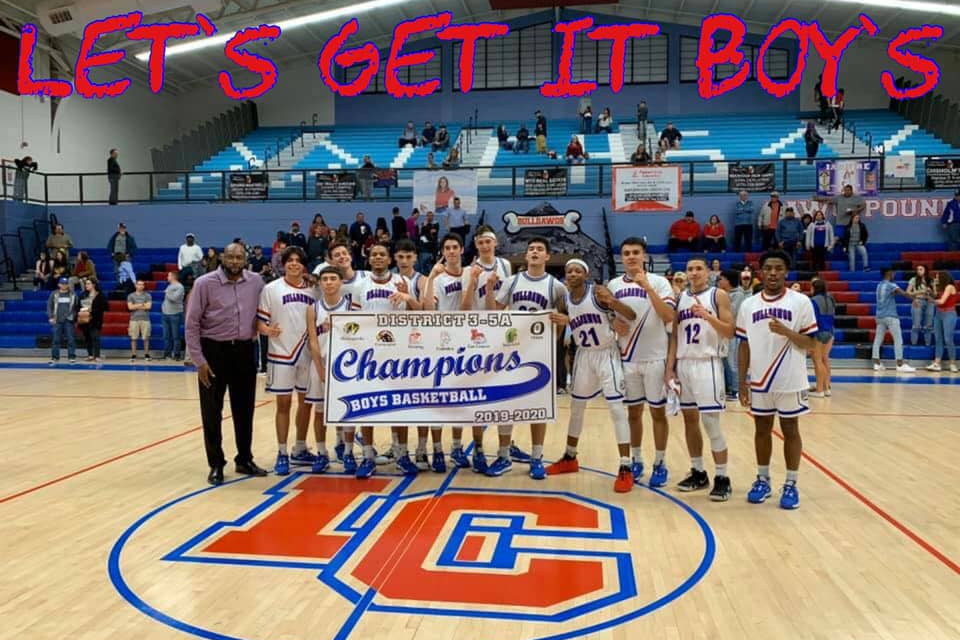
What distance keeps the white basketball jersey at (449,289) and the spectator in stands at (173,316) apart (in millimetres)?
10310

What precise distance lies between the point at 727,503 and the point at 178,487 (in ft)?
13.8

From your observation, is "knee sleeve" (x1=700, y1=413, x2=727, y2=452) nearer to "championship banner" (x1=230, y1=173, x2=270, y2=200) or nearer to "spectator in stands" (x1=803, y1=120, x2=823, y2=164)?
"championship banner" (x1=230, y1=173, x2=270, y2=200)

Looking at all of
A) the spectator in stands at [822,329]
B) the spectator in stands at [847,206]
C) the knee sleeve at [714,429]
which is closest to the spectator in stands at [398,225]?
the spectator in stands at [822,329]

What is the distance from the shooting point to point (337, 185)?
19.8 metres

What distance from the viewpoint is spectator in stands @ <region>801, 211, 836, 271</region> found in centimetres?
1625

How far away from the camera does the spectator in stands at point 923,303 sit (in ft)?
45.1

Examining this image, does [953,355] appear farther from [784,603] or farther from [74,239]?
[74,239]

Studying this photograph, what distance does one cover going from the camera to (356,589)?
3.63 m

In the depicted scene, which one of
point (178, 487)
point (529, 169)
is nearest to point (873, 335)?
point (529, 169)

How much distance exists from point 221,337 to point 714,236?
46.8 feet

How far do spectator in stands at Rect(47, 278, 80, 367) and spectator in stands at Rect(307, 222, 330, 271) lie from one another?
16.7 ft

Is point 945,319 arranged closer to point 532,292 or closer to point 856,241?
point 856,241

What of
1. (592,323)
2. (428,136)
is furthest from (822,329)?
(428,136)

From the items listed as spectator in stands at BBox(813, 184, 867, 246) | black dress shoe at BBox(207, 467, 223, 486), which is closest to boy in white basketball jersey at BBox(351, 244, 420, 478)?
black dress shoe at BBox(207, 467, 223, 486)
